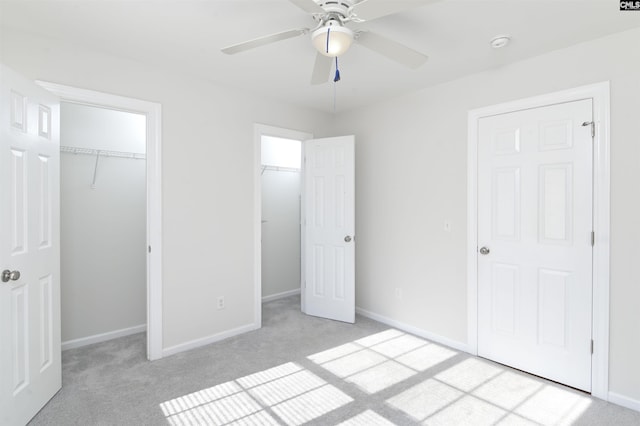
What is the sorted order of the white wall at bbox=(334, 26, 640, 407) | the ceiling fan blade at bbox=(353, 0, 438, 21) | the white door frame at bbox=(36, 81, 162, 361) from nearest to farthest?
the ceiling fan blade at bbox=(353, 0, 438, 21)
the white wall at bbox=(334, 26, 640, 407)
the white door frame at bbox=(36, 81, 162, 361)

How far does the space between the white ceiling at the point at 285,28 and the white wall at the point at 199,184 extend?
0.19 m

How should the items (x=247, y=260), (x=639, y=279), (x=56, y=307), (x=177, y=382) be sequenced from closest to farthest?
(x=639, y=279)
(x=56, y=307)
(x=177, y=382)
(x=247, y=260)

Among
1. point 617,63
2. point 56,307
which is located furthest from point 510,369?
point 56,307

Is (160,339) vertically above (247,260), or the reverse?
(247,260)

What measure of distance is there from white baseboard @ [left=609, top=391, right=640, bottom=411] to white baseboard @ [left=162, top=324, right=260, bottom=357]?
2.90 meters

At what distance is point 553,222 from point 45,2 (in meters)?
3.60

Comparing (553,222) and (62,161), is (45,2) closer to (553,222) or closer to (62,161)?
(62,161)

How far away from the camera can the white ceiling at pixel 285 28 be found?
1.93 m

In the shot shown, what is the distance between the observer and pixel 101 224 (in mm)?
3227

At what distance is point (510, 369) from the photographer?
2.64 m

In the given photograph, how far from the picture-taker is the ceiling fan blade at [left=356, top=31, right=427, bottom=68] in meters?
1.80

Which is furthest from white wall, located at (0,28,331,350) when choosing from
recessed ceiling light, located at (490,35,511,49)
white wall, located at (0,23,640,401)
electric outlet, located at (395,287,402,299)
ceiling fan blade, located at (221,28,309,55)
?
recessed ceiling light, located at (490,35,511,49)

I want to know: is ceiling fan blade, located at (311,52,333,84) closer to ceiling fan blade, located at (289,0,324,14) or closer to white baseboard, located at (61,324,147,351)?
ceiling fan blade, located at (289,0,324,14)

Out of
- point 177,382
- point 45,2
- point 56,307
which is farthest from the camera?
point 177,382
